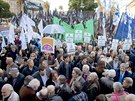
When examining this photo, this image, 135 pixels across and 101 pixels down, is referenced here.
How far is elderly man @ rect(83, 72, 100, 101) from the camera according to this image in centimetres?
734

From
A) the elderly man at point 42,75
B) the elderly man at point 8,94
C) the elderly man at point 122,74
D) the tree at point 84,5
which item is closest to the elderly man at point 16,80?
the elderly man at point 42,75

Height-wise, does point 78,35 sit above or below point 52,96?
above

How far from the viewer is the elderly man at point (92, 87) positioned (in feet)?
24.1

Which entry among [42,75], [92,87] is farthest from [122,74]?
[42,75]

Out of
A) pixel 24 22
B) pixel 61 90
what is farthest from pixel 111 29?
pixel 61 90

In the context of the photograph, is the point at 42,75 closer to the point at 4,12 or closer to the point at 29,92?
the point at 29,92

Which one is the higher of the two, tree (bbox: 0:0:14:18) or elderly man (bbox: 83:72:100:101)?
tree (bbox: 0:0:14:18)

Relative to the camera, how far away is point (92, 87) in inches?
290

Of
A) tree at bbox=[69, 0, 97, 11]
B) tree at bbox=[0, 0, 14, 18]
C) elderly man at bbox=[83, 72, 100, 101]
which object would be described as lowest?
elderly man at bbox=[83, 72, 100, 101]

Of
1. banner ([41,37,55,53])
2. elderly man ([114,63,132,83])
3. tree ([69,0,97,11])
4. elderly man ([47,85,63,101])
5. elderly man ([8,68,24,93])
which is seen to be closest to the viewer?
elderly man ([47,85,63,101])

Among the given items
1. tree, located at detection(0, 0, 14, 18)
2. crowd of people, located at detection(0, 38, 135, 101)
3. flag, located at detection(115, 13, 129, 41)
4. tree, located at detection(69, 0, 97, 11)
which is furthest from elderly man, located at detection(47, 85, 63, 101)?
tree, located at detection(69, 0, 97, 11)

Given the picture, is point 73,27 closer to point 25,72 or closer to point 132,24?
point 132,24

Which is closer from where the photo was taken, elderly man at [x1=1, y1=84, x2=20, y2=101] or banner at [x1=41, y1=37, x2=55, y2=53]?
elderly man at [x1=1, y1=84, x2=20, y2=101]

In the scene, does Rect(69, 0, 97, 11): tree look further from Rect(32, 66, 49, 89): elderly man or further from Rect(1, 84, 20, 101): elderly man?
Rect(1, 84, 20, 101): elderly man
